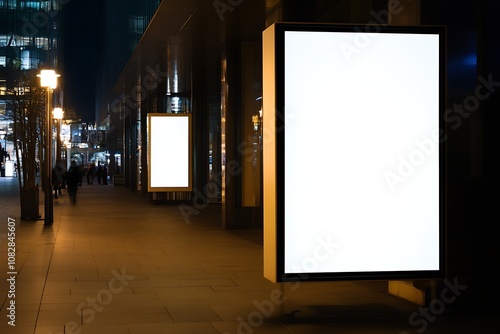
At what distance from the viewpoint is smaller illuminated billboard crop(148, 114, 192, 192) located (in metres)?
31.2

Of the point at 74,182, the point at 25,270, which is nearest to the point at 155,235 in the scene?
the point at 25,270

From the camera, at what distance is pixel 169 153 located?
103 feet

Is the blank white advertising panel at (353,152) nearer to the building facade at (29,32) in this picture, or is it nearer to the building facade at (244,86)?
the building facade at (244,86)

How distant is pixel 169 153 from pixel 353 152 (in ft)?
74.4

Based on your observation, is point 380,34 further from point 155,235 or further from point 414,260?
point 155,235

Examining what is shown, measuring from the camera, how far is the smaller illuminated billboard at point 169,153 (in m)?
31.2

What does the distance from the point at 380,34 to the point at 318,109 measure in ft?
3.48

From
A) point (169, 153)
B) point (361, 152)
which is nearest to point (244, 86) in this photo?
point (169, 153)

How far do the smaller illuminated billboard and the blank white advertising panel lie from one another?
Result: 22.3 meters

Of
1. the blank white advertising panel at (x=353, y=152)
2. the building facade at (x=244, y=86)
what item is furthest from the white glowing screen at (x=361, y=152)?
the building facade at (x=244, y=86)

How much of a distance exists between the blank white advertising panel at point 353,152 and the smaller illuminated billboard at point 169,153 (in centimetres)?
2228

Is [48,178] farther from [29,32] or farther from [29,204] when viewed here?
[29,32]

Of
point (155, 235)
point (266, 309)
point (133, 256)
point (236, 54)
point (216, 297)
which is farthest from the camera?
point (236, 54)

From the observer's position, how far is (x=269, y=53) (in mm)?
8930
